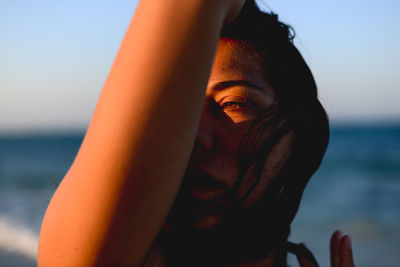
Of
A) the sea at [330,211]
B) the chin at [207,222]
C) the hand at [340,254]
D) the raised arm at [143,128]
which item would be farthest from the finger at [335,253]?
the raised arm at [143,128]

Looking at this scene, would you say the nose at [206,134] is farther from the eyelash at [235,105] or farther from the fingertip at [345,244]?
the fingertip at [345,244]

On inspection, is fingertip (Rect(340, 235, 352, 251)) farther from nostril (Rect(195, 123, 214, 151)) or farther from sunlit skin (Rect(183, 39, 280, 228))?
nostril (Rect(195, 123, 214, 151))

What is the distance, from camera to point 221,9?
0.63m

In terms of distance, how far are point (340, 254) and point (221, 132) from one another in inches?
27.2

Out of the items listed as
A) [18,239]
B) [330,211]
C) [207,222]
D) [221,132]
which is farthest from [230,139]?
[330,211]

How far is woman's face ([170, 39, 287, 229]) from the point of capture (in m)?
1.11

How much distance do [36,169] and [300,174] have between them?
2679 centimetres

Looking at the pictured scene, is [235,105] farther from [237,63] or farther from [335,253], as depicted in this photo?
[335,253]

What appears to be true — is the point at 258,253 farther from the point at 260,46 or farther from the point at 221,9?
the point at 221,9

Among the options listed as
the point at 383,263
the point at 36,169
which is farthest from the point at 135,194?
the point at 36,169

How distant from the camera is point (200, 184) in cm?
111

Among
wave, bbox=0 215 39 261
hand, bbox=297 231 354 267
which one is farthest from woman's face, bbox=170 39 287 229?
wave, bbox=0 215 39 261

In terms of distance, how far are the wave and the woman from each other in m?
6.15

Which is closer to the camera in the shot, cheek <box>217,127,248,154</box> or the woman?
the woman
